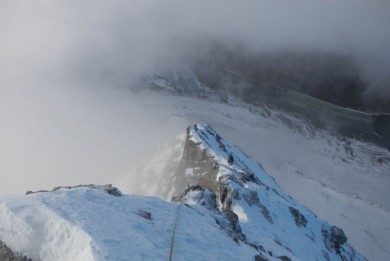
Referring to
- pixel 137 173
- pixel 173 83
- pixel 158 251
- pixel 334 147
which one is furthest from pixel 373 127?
pixel 158 251

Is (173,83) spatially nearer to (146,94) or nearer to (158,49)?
(146,94)

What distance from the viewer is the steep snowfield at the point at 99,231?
18.7 meters

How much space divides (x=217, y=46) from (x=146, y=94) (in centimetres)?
2438

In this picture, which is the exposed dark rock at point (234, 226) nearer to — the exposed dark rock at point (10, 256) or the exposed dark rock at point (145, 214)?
the exposed dark rock at point (145, 214)

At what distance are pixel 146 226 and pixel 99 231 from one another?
2720 mm

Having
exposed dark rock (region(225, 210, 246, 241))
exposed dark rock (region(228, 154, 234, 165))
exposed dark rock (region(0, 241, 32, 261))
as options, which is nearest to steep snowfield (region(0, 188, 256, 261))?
exposed dark rock (region(0, 241, 32, 261))

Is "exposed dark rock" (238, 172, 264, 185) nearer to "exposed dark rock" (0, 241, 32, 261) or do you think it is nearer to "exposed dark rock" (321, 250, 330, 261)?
"exposed dark rock" (321, 250, 330, 261)

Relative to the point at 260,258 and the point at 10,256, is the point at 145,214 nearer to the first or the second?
the point at 260,258

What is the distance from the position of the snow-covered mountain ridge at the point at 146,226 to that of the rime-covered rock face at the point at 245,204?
0.32 ft

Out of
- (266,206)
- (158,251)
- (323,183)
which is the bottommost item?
(323,183)

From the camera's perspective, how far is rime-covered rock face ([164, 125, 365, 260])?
103 ft

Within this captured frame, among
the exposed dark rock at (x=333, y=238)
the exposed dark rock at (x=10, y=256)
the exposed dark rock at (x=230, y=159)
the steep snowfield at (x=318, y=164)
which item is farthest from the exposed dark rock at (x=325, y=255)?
the steep snowfield at (x=318, y=164)

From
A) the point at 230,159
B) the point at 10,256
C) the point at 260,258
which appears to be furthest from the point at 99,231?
the point at 230,159

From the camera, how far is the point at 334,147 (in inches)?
3455
